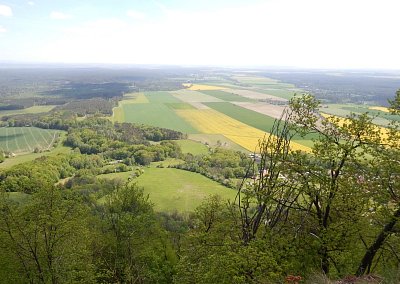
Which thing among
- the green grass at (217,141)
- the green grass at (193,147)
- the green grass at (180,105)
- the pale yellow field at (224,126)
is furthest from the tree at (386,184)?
the green grass at (180,105)

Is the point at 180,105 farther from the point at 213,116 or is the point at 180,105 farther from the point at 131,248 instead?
the point at 131,248

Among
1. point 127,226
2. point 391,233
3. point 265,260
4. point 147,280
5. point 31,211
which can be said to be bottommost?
point 147,280

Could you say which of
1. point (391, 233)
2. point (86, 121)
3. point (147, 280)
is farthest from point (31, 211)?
point (86, 121)

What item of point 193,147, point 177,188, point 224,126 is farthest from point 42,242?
point 224,126

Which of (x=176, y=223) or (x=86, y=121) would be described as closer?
(x=176, y=223)

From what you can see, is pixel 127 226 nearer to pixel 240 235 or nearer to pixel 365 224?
pixel 240 235

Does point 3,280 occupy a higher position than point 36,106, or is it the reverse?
point 3,280
